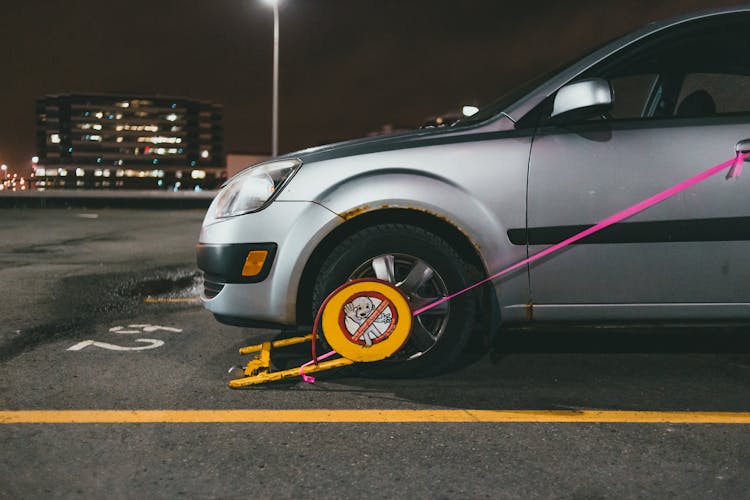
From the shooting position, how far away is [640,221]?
11.2ft

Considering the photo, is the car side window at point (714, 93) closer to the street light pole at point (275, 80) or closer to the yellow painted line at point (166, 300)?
the yellow painted line at point (166, 300)

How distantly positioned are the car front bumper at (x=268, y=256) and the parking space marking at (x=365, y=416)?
579mm

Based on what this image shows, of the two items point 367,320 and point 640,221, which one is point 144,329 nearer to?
point 367,320

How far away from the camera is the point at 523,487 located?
240 cm

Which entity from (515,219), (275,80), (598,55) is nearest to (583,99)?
(598,55)

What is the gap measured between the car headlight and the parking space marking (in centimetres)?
101

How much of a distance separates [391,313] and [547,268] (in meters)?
0.75

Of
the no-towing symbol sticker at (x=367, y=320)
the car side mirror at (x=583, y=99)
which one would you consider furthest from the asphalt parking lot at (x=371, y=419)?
the car side mirror at (x=583, y=99)

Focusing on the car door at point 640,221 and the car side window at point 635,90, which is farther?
the car side window at point 635,90

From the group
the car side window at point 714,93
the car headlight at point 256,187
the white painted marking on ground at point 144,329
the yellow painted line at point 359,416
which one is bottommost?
the yellow painted line at point 359,416

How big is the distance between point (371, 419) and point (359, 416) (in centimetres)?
7

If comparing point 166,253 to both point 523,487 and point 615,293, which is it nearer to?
point 615,293

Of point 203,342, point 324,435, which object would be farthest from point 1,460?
point 203,342

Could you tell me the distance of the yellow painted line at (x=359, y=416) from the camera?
10.2 ft
